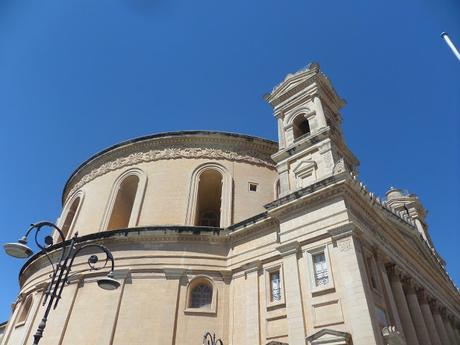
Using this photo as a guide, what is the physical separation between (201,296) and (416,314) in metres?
10.2

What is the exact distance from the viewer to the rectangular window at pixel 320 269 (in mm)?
13077

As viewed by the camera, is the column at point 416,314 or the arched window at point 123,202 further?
the arched window at point 123,202

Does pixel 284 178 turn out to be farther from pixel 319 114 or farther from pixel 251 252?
pixel 319 114

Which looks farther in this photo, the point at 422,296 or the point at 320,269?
the point at 422,296

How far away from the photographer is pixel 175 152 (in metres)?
22.7

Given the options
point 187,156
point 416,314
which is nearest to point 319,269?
point 416,314

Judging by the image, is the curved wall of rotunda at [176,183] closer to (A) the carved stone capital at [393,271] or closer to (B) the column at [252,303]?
(B) the column at [252,303]

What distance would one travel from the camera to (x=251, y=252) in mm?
16703

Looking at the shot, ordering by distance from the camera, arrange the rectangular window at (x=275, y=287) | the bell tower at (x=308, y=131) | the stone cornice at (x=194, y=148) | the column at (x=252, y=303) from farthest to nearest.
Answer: the stone cornice at (x=194, y=148)
the bell tower at (x=308, y=131)
the rectangular window at (x=275, y=287)
the column at (x=252, y=303)

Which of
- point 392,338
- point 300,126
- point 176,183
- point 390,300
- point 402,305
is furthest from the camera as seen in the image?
point 176,183

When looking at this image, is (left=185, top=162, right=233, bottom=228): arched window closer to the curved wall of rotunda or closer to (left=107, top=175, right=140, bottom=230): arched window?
the curved wall of rotunda

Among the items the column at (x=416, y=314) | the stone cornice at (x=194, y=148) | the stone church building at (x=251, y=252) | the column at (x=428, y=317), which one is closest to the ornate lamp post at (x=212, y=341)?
the stone church building at (x=251, y=252)

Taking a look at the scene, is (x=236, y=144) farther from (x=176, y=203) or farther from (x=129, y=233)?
(x=129, y=233)

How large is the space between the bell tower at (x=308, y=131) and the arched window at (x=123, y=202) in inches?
398
